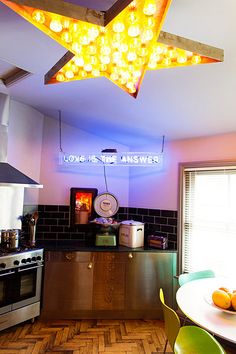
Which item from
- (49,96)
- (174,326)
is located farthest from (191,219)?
(49,96)

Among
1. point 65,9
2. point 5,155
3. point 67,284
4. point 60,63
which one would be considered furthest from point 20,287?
point 65,9

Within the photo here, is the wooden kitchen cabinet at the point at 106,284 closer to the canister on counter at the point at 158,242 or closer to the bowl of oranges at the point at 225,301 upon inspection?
the canister on counter at the point at 158,242

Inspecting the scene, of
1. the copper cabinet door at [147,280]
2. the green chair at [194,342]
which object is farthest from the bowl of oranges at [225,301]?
the copper cabinet door at [147,280]

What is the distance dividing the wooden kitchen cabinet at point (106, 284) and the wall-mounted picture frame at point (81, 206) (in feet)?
2.15

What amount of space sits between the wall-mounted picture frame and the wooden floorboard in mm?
1206

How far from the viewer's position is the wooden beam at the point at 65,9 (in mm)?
876

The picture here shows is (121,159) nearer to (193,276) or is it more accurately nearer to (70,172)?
(70,172)

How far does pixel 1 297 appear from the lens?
255cm

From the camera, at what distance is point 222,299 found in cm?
166

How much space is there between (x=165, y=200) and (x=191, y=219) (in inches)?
15.6

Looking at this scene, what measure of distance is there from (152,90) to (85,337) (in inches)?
96.9

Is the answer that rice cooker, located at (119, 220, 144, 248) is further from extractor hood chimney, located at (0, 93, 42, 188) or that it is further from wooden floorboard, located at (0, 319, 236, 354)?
extractor hood chimney, located at (0, 93, 42, 188)

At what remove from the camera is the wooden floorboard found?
239 cm

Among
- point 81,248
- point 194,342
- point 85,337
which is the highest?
point 81,248
